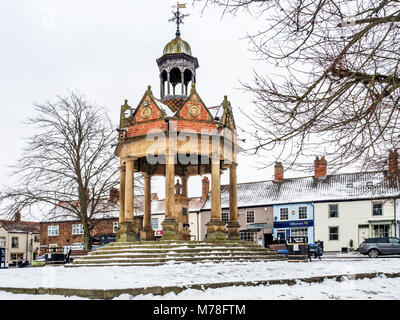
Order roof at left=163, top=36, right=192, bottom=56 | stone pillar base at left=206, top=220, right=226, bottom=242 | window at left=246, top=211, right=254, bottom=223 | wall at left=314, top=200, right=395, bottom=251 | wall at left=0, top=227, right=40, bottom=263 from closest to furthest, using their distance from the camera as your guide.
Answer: stone pillar base at left=206, top=220, right=226, bottom=242 → roof at left=163, top=36, right=192, bottom=56 → wall at left=314, top=200, right=395, bottom=251 → window at left=246, top=211, right=254, bottom=223 → wall at left=0, top=227, right=40, bottom=263

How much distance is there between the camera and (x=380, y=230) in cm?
4262

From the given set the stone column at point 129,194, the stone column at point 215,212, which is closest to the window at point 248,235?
the stone column at point 215,212

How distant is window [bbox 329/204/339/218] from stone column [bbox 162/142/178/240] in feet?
93.3

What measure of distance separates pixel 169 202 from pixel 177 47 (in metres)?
9.36

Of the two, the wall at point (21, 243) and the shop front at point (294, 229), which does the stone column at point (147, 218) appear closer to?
the shop front at point (294, 229)

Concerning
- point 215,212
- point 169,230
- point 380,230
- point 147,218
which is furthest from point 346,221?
point 169,230

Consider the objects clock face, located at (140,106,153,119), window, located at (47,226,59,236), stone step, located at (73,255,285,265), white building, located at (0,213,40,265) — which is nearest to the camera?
stone step, located at (73,255,285,265)

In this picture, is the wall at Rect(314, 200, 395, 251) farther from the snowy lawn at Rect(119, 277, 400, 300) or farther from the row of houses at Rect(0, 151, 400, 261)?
the snowy lawn at Rect(119, 277, 400, 300)

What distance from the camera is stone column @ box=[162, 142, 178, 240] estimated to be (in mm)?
20166

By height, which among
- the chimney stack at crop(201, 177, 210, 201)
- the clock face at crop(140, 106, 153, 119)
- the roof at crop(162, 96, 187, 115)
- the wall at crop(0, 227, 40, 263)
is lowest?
the wall at crop(0, 227, 40, 263)

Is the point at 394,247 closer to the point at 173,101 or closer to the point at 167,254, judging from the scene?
the point at 173,101

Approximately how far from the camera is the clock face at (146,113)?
2209 cm

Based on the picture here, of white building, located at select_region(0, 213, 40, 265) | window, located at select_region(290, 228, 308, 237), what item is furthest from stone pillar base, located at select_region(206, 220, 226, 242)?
white building, located at select_region(0, 213, 40, 265)
